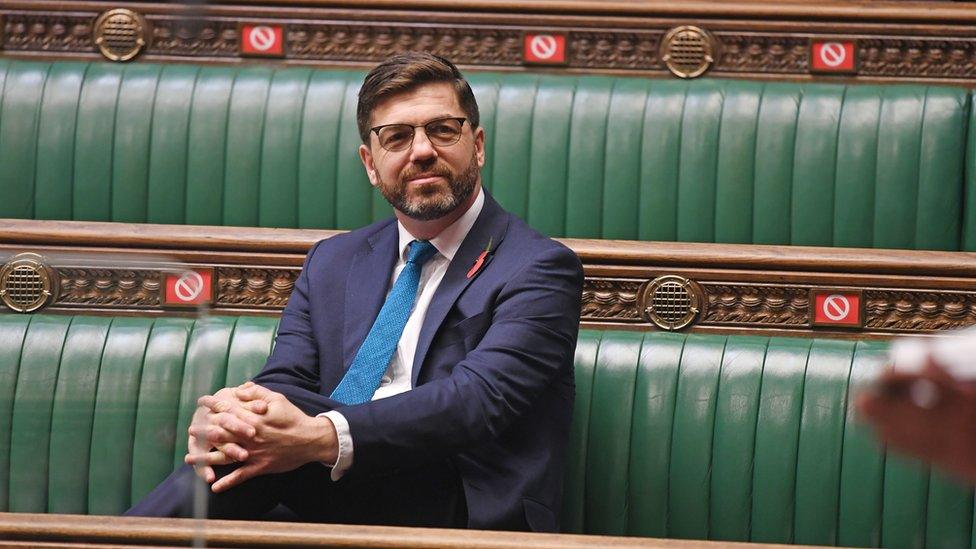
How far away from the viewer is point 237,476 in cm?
73

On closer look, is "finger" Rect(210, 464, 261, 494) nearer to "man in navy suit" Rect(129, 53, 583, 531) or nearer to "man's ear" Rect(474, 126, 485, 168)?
"man in navy suit" Rect(129, 53, 583, 531)

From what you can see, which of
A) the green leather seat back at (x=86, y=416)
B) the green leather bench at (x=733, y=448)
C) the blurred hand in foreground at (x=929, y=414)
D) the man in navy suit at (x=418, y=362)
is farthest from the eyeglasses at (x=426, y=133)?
the blurred hand in foreground at (x=929, y=414)

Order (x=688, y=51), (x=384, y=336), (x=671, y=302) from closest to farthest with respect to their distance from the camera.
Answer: (x=384, y=336) → (x=671, y=302) → (x=688, y=51)

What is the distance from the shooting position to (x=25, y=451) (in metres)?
0.49

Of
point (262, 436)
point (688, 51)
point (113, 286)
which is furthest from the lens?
point (688, 51)

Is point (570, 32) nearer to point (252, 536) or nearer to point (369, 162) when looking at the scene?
point (369, 162)

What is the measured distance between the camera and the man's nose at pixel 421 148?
84 centimetres

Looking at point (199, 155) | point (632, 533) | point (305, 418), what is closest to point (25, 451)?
point (305, 418)

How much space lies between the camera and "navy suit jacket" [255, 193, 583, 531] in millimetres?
744

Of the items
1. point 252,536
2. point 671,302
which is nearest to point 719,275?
point 671,302

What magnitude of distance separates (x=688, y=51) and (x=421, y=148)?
38cm

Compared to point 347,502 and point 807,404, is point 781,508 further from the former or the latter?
point 347,502

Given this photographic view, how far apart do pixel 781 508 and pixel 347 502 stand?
0.29m

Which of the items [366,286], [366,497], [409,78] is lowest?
[366,497]
